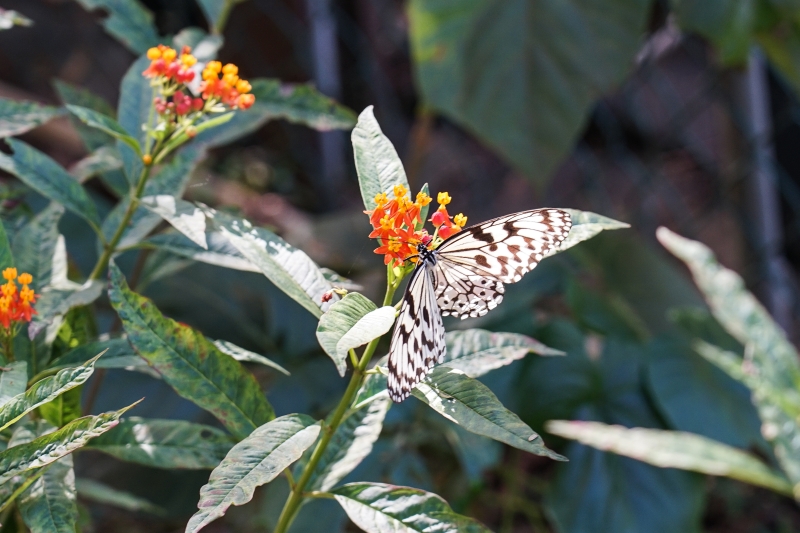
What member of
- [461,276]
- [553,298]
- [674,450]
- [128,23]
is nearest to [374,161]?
[461,276]

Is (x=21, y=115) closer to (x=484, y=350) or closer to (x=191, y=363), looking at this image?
(x=191, y=363)

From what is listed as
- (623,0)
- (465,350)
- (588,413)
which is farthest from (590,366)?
(465,350)

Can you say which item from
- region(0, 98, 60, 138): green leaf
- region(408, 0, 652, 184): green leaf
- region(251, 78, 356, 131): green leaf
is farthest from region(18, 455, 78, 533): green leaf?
region(408, 0, 652, 184): green leaf

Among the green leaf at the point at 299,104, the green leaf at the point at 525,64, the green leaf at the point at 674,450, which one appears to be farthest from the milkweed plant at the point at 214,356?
the green leaf at the point at 525,64

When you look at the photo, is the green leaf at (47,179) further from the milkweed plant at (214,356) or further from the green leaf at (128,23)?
the green leaf at (128,23)

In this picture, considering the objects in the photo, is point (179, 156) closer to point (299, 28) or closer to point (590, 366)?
point (590, 366)

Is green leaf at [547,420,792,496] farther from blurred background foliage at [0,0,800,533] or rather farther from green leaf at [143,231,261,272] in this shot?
green leaf at [143,231,261,272]
